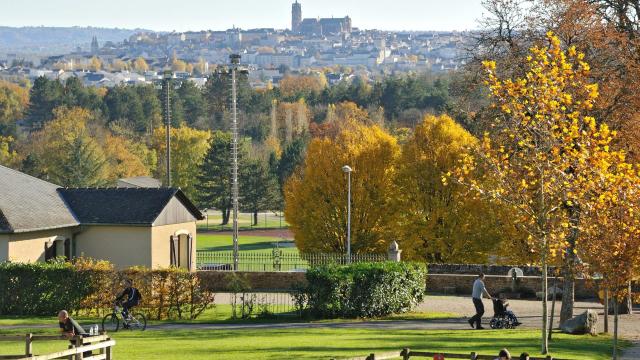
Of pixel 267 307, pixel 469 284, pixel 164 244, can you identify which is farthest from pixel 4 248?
pixel 469 284

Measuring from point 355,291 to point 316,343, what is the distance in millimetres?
9433

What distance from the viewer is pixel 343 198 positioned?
2478 inches

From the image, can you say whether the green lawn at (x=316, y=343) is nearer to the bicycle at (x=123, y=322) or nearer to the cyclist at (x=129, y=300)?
the bicycle at (x=123, y=322)

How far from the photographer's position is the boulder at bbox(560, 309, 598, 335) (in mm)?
33375

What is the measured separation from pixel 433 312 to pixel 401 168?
1970 centimetres

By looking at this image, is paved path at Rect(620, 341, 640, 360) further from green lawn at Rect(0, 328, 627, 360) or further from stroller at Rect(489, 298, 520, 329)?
stroller at Rect(489, 298, 520, 329)

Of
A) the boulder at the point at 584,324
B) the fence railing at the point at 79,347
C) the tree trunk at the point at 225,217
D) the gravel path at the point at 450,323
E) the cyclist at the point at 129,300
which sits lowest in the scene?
the tree trunk at the point at 225,217

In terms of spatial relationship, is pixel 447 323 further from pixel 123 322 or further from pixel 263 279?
pixel 263 279

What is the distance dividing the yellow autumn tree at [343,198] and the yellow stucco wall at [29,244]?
59.3 feet

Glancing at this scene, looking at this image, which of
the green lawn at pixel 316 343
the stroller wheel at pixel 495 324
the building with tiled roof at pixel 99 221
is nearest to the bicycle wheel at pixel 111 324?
the green lawn at pixel 316 343

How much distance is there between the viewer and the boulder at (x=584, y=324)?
33.4 m

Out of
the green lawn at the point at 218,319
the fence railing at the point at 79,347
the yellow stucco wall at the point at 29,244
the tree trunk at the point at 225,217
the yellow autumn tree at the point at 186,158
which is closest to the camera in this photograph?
the fence railing at the point at 79,347

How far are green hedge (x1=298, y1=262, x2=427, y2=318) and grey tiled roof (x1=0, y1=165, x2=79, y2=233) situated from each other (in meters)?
12.1

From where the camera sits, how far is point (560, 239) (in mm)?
26562
